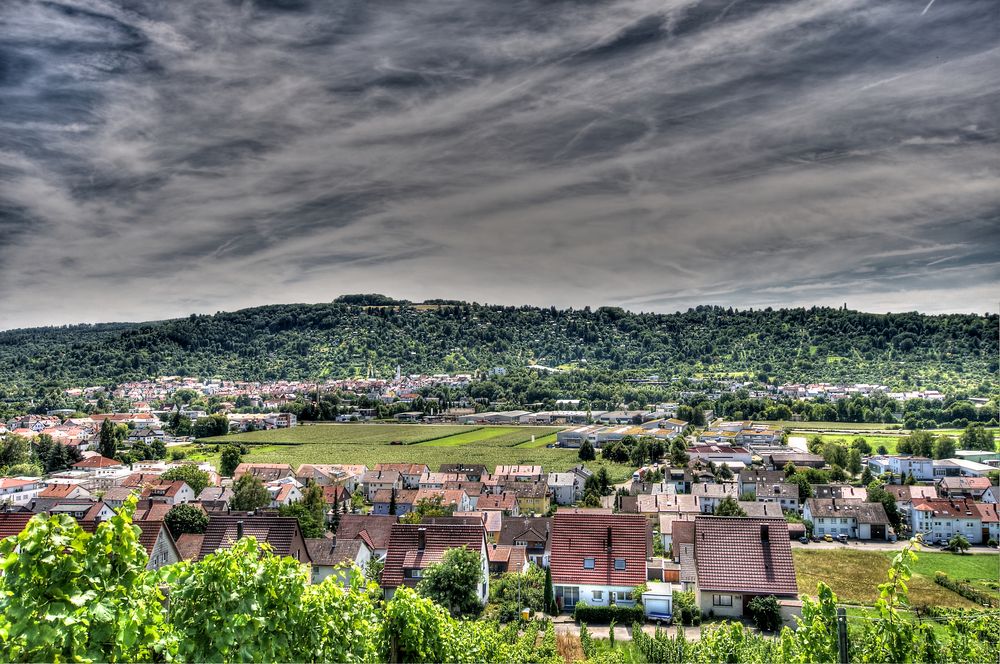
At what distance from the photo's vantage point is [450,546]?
19969mm

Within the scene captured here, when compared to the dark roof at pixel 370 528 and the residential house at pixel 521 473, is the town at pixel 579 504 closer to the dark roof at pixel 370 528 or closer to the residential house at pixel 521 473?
the dark roof at pixel 370 528

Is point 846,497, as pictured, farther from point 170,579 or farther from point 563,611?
point 170,579

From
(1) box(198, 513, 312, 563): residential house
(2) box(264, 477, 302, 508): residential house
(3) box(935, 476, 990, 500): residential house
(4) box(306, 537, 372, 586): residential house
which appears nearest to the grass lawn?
(3) box(935, 476, 990, 500): residential house

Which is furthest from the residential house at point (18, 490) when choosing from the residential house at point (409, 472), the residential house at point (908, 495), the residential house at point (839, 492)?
the residential house at point (908, 495)

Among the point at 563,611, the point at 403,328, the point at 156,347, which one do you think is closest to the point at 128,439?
the point at 563,611

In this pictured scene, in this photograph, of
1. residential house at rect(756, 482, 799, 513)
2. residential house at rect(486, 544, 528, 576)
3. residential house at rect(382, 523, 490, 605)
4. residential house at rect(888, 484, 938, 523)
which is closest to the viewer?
residential house at rect(382, 523, 490, 605)

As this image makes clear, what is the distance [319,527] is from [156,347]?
429 ft

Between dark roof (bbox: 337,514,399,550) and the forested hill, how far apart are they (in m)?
90.7

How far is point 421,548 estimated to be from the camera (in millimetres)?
20031

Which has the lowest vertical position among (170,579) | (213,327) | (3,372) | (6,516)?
(6,516)

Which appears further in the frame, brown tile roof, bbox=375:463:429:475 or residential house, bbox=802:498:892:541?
brown tile roof, bbox=375:463:429:475

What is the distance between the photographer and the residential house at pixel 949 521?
105 feet

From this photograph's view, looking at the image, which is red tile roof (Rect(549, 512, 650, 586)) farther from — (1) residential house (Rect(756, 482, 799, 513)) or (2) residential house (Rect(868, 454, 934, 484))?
(2) residential house (Rect(868, 454, 934, 484))

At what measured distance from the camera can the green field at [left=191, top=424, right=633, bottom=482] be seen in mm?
53625
